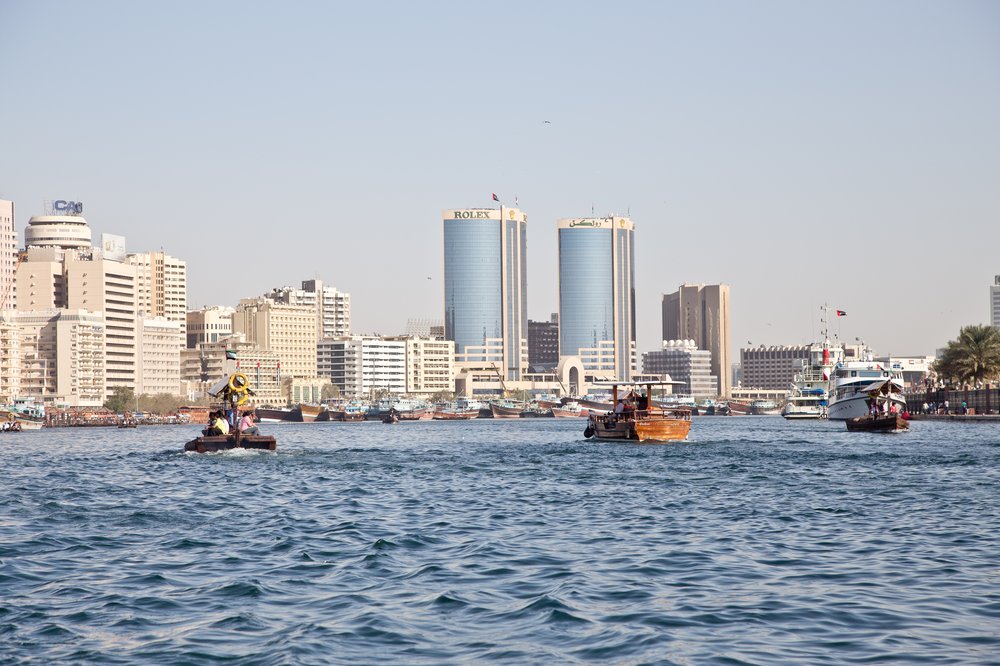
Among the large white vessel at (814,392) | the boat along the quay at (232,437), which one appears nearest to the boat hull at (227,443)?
the boat along the quay at (232,437)

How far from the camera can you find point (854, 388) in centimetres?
13538

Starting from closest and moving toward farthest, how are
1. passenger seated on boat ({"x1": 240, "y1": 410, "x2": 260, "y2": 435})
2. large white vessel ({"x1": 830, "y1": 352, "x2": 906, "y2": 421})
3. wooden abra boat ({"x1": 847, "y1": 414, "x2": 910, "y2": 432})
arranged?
passenger seated on boat ({"x1": 240, "y1": 410, "x2": 260, "y2": 435})
wooden abra boat ({"x1": 847, "y1": 414, "x2": 910, "y2": 432})
large white vessel ({"x1": 830, "y1": 352, "x2": 906, "y2": 421})

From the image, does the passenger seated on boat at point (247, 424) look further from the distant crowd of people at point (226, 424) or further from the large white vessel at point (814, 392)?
the large white vessel at point (814, 392)

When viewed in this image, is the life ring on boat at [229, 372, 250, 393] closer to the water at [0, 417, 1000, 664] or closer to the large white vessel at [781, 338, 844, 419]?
the water at [0, 417, 1000, 664]

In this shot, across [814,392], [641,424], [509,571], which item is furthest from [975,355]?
[509,571]

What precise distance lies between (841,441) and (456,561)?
6919cm

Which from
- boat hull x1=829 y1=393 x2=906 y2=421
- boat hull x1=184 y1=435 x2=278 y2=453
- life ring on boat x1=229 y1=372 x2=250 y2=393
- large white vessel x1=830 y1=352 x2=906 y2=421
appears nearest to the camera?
life ring on boat x1=229 y1=372 x2=250 y2=393

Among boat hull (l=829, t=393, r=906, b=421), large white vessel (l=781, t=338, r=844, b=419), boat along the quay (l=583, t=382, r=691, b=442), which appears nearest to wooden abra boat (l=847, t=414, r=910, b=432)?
boat hull (l=829, t=393, r=906, b=421)

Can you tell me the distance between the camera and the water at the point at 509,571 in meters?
19.0

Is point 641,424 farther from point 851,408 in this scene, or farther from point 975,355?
point 975,355

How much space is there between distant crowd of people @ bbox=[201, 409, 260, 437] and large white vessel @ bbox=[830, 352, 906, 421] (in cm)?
6019

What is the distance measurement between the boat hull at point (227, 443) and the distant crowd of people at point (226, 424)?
0.53 metres

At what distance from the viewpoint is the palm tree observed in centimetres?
15038

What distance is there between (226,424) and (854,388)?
7824 cm
